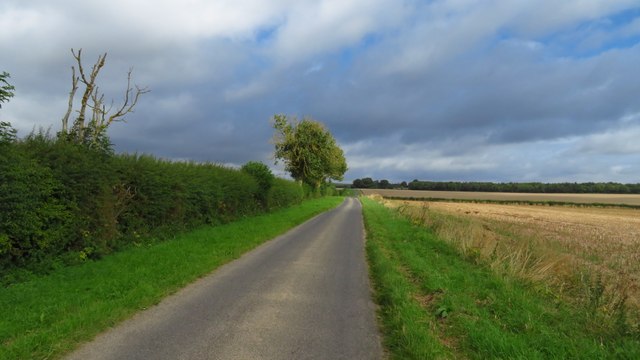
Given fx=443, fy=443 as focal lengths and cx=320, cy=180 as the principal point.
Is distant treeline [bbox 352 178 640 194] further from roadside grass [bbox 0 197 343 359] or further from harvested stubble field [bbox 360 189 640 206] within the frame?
roadside grass [bbox 0 197 343 359]

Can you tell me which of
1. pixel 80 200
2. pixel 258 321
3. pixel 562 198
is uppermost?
pixel 562 198

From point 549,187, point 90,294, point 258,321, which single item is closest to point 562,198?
point 549,187

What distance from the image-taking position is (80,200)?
11.2 metres

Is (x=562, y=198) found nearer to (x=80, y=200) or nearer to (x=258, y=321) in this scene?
(x=80, y=200)

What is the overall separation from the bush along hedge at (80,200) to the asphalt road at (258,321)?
11.8 ft

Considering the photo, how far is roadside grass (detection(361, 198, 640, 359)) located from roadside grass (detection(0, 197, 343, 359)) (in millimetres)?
3984

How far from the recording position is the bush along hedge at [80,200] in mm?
8773

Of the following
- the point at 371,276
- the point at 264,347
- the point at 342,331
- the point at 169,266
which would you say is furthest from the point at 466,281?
the point at 169,266

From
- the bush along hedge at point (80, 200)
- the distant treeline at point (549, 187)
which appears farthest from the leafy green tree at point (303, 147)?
the distant treeline at point (549, 187)

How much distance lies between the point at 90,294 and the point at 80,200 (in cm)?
444

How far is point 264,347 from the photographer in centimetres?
541

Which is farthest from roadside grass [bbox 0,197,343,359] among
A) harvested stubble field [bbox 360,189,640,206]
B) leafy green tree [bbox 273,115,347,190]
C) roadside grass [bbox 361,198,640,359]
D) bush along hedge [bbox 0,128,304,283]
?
harvested stubble field [bbox 360,189,640,206]

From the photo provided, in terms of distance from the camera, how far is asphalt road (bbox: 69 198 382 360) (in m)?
5.28

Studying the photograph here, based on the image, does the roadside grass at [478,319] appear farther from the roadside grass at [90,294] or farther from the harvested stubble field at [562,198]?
the harvested stubble field at [562,198]
